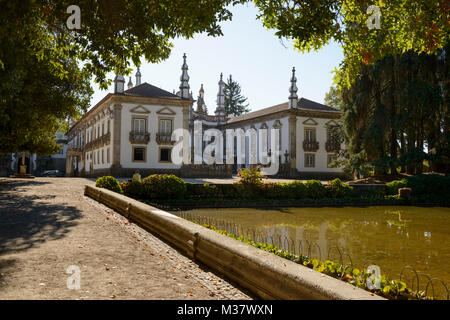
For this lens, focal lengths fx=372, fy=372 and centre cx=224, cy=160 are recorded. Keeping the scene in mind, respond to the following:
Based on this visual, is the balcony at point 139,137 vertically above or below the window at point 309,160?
above

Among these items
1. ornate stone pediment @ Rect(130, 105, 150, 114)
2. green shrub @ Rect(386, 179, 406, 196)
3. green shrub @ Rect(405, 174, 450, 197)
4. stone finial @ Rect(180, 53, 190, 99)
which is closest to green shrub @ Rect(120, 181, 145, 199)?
green shrub @ Rect(386, 179, 406, 196)

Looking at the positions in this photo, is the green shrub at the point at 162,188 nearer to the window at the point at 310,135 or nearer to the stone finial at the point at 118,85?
the stone finial at the point at 118,85

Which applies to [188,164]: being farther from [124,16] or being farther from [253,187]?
[124,16]

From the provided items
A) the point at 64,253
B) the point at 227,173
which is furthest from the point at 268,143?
the point at 64,253

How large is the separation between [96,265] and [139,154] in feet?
105

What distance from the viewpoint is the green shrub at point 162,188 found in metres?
17.0

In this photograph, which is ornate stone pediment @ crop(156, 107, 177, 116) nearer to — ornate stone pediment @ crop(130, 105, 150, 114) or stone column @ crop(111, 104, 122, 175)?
ornate stone pediment @ crop(130, 105, 150, 114)

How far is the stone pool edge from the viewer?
334cm

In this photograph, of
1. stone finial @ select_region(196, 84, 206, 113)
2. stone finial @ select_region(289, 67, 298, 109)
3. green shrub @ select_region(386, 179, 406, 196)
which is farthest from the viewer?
stone finial @ select_region(196, 84, 206, 113)

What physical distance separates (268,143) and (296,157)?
4.52 m

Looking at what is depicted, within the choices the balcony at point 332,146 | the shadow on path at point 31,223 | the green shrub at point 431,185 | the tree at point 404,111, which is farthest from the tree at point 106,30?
the balcony at point 332,146

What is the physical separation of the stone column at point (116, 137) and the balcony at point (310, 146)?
1979cm

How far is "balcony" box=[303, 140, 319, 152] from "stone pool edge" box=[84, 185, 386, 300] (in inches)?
1381

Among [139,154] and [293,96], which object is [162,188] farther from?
[293,96]
